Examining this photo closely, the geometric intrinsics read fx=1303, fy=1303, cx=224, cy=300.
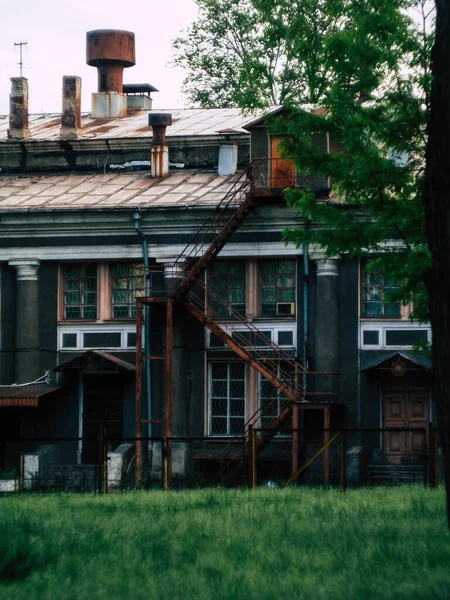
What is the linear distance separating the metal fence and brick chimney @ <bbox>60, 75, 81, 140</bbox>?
958 cm

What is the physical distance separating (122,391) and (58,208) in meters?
4.88

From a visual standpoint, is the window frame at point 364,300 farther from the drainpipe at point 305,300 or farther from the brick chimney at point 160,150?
the brick chimney at point 160,150

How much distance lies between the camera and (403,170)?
1998 centimetres

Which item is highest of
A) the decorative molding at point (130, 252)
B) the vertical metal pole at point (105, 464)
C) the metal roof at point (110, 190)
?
the metal roof at point (110, 190)

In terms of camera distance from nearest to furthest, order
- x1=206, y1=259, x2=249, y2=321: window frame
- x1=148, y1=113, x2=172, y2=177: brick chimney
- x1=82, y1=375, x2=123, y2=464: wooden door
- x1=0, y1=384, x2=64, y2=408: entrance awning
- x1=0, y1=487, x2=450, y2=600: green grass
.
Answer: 1. x1=0, y1=487, x2=450, y2=600: green grass
2. x1=0, y1=384, x2=64, y2=408: entrance awning
3. x1=206, y1=259, x2=249, y2=321: window frame
4. x1=82, y1=375, x2=123, y2=464: wooden door
5. x1=148, y1=113, x2=172, y2=177: brick chimney

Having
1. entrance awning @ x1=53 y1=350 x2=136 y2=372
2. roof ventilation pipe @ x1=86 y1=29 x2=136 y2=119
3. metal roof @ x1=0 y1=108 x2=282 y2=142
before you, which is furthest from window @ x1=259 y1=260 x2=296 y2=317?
roof ventilation pipe @ x1=86 y1=29 x2=136 y2=119

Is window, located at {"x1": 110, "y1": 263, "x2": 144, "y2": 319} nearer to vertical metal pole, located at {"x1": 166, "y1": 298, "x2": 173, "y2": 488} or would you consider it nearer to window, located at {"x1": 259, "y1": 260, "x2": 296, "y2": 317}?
vertical metal pole, located at {"x1": 166, "y1": 298, "x2": 173, "y2": 488}

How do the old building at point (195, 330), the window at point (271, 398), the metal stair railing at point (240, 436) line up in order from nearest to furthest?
the metal stair railing at point (240, 436)
the old building at point (195, 330)
the window at point (271, 398)

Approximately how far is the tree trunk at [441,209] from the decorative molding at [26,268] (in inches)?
895

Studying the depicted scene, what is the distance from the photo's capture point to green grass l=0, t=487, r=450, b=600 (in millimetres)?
11234

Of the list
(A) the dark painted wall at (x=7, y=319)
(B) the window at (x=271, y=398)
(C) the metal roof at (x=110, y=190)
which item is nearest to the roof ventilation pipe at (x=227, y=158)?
(C) the metal roof at (x=110, y=190)

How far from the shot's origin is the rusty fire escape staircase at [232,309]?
30.7 metres

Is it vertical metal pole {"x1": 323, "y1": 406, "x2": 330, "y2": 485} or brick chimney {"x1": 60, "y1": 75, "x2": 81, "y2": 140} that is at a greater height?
brick chimney {"x1": 60, "y1": 75, "x2": 81, "y2": 140}

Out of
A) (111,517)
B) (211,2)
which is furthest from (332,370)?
(211,2)
